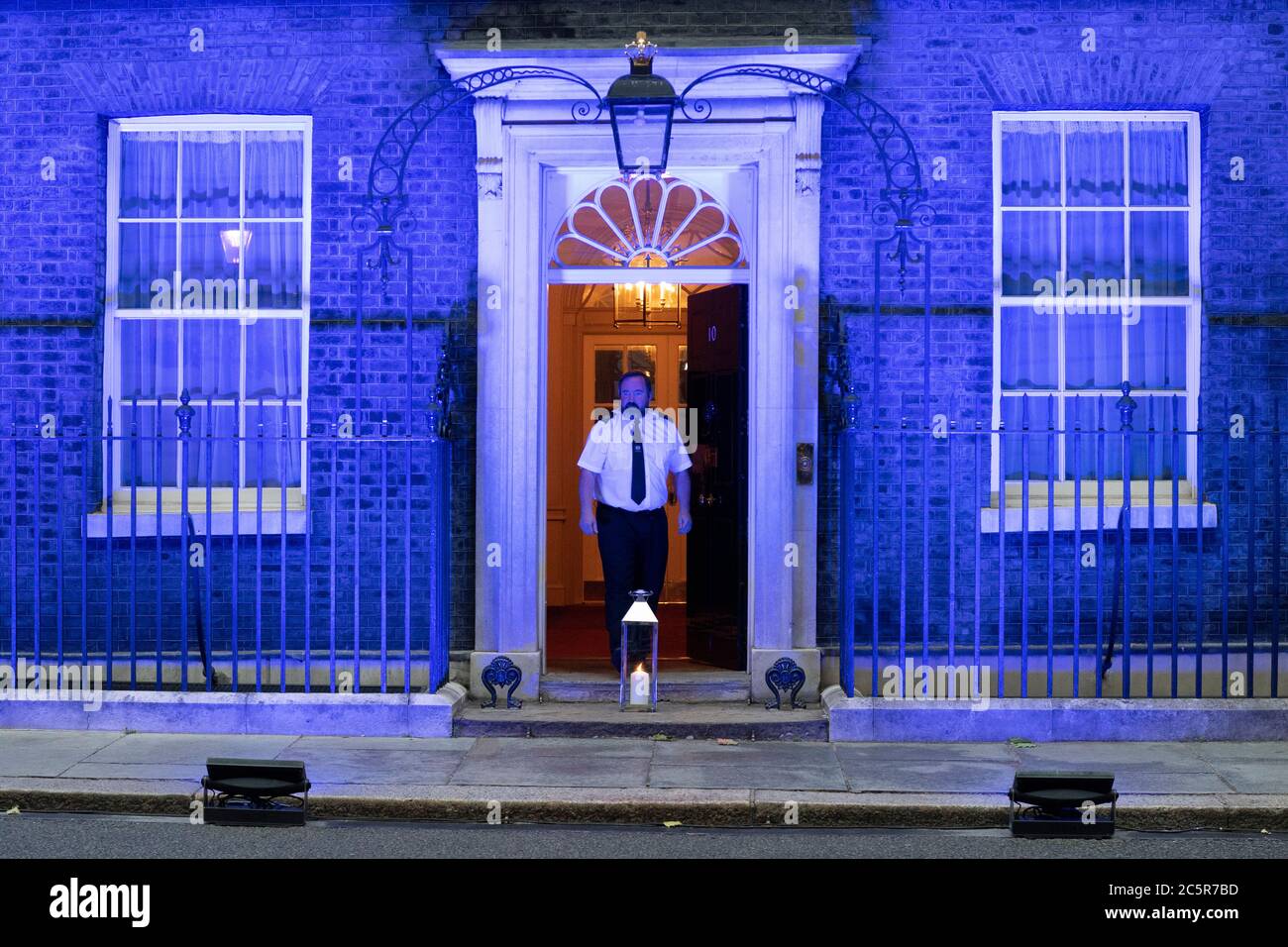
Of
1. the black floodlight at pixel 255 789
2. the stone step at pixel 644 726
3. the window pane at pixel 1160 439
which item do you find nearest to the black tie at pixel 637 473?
the stone step at pixel 644 726

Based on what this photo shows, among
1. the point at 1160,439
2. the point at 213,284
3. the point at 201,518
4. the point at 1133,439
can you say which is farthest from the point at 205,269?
the point at 1160,439

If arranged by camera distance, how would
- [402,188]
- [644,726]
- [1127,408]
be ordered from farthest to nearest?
[402,188] → [644,726] → [1127,408]

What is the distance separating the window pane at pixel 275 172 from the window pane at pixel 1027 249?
441cm

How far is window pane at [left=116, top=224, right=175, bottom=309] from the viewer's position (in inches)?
402

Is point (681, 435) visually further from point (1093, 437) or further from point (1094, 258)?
point (1094, 258)

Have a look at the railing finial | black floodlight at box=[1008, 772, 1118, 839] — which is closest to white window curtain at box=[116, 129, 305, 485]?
the railing finial

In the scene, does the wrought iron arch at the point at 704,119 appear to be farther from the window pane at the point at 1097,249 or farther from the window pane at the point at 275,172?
the window pane at the point at 1097,249

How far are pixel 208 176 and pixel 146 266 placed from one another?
0.70 meters

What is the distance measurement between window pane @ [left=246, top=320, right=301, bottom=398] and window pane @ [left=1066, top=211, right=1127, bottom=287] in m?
4.91

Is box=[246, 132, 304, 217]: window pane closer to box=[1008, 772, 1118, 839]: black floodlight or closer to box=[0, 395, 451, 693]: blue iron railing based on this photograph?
box=[0, 395, 451, 693]: blue iron railing

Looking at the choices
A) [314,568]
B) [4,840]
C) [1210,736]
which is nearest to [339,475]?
[314,568]

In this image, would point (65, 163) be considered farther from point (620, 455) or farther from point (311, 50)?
point (620, 455)

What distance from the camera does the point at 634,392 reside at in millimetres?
10000
